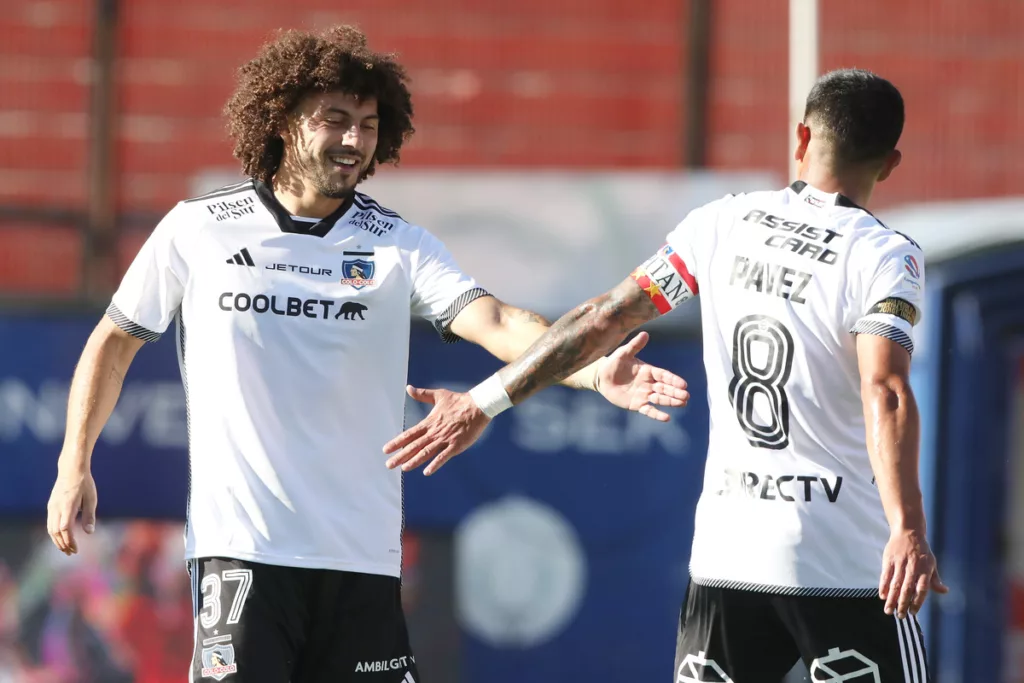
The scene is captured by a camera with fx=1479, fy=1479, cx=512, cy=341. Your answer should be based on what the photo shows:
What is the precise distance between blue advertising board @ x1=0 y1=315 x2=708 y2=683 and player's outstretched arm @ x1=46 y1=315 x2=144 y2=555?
3.20 meters

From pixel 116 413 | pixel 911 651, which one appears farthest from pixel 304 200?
pixel 116 413

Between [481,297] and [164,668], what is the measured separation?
3.79 m

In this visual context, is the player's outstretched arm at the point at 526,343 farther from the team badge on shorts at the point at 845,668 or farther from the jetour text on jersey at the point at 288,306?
the team badge on shorts at the point at 845,668

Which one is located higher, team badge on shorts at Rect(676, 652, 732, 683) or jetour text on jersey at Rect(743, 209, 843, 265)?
jetour text on jersey at Rect(743, 209, 843, 265)

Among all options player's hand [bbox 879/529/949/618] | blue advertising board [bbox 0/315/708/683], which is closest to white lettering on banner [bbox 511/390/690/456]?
blue advertising board [bbox 0/315/708/683]

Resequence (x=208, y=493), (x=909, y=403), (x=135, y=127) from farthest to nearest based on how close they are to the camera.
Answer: (x=135, y=127)
(x=208, y=493)
(x=909, y=403)

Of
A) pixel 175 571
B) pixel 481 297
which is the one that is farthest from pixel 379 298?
pixel 175 571

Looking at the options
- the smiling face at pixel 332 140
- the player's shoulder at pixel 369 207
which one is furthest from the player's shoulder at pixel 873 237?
the smiling face at pixel 332 140

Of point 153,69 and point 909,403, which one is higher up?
point 153,69

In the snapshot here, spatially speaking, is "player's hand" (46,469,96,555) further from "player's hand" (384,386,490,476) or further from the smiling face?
the smiling face

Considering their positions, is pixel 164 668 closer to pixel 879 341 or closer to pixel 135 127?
pixel 135 127

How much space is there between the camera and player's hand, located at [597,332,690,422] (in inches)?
159

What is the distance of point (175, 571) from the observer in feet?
24.4

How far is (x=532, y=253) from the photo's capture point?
8.36m
